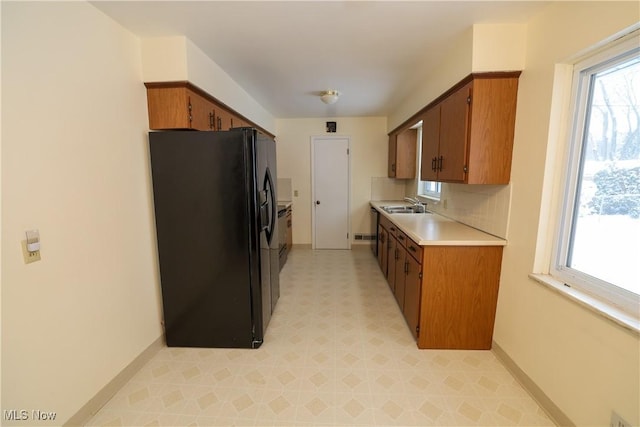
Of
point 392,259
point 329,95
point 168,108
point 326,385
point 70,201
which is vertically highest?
point 329,95

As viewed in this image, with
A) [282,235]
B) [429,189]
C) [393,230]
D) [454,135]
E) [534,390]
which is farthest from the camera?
[282,235]

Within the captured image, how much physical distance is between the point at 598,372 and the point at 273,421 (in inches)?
65.2

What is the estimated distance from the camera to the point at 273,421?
1.55 metres

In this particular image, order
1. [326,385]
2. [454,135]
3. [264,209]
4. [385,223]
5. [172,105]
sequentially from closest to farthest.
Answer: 1. [326,385]
2. [172,105]
3. [454,135]
4. [264,209]
5. [385,223]

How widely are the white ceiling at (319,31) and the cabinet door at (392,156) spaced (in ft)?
4.61

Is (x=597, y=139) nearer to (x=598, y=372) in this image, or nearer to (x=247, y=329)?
(x=598, y=372)

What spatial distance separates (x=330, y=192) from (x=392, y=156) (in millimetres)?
1262

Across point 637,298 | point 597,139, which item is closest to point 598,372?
point 637,298

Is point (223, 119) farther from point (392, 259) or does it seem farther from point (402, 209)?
point (402, 209)

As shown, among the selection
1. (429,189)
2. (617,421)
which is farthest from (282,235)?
(617,421)

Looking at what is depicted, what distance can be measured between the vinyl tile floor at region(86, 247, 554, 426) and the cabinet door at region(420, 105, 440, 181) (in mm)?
1474

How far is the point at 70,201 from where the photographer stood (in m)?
1.49

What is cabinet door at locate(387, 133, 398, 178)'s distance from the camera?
14.3 feet

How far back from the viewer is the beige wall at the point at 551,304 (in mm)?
1219
